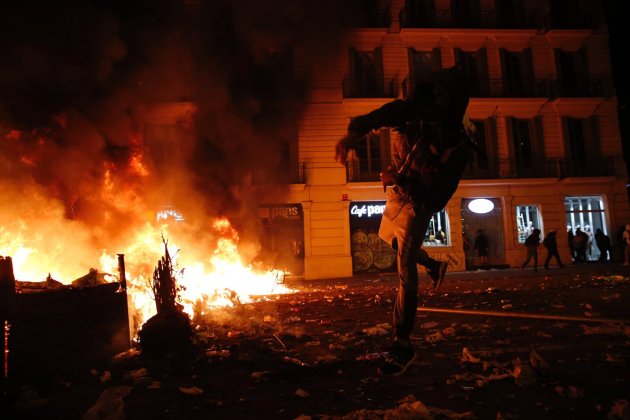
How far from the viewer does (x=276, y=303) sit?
903 cm

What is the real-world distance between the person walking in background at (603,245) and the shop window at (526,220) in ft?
8.20

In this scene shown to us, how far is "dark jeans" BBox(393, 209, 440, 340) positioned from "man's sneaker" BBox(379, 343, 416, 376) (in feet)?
0.32

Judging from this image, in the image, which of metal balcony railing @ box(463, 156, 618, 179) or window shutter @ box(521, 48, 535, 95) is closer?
metal balcony railing @ box(463, 156, 618, 179)

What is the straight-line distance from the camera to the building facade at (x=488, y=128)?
18.3m

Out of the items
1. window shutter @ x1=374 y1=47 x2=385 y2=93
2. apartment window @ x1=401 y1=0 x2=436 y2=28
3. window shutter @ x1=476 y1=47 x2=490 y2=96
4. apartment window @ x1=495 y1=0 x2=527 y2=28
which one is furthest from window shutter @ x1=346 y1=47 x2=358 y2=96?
apartment window @ x1=495 y1=0 x2=527 y2=28

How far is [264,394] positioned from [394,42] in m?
19.2

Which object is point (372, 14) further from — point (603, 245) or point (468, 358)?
point (468, 358)

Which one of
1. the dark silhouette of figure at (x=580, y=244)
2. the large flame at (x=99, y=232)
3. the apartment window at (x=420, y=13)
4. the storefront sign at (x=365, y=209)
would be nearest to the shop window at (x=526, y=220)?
the dark silhouette of figure at (x=580, y=244)

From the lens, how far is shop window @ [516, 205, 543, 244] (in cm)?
1952

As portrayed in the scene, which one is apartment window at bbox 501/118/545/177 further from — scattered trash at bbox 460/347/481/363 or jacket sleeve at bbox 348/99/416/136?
jacket sleeve at bbox 348/99/416/136

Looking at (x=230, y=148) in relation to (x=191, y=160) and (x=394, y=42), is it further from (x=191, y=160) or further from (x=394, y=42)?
(x=394, y=42)

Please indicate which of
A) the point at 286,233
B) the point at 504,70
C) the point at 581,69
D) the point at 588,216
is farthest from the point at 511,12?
the point at 286,233

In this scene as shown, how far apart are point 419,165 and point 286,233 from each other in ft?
49.6

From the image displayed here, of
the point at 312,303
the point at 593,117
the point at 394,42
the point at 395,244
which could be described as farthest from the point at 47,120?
the point at 593,117
